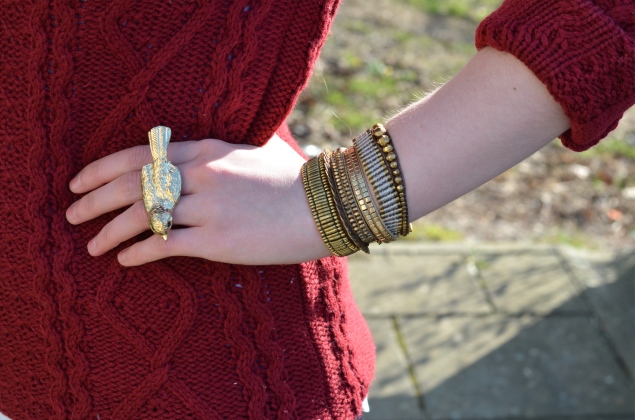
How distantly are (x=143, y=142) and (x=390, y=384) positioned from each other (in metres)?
1.91

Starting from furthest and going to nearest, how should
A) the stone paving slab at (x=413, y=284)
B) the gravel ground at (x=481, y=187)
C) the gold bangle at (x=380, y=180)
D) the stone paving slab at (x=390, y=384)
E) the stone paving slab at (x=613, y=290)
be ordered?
1. the gravel ground at (x=481, y=187)
2. the stone paving slab at (x=413, y=284)
3. the stone paving slab at (x=613, y=290)
4. the stone paving slab at (x=390, y=384)
5. the gold bangle at (x=380, y=180)

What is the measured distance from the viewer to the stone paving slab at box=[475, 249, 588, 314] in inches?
122

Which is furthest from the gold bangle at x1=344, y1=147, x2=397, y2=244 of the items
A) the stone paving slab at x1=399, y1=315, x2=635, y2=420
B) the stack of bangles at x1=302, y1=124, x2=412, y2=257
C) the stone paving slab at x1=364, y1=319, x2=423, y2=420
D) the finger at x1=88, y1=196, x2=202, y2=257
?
the stone paving slab at x1=399, y1=315, x2=635, y2=420

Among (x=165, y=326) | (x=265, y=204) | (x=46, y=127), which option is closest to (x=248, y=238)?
(x=265, y=204)

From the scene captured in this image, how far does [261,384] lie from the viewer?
1.06 m

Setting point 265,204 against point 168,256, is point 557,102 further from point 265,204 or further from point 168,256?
point 168,256

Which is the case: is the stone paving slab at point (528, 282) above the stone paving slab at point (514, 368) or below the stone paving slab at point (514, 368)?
below

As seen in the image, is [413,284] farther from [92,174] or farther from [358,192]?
[92,174]

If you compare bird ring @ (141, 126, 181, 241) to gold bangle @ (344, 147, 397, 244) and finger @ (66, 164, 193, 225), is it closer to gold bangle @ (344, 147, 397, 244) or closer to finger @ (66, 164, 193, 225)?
finger @ (66, 164, 193, 225)

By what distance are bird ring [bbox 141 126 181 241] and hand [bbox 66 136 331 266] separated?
0.02 m

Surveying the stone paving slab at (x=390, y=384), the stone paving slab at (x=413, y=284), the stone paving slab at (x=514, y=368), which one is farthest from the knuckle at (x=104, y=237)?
the stone paving slab at (x=413, y=284)

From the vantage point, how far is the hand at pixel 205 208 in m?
1.03

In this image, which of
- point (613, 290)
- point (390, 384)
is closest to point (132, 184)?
point (390, 384)

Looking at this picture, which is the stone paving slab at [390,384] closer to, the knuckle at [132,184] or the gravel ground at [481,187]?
the gravel ground at [481,187]
